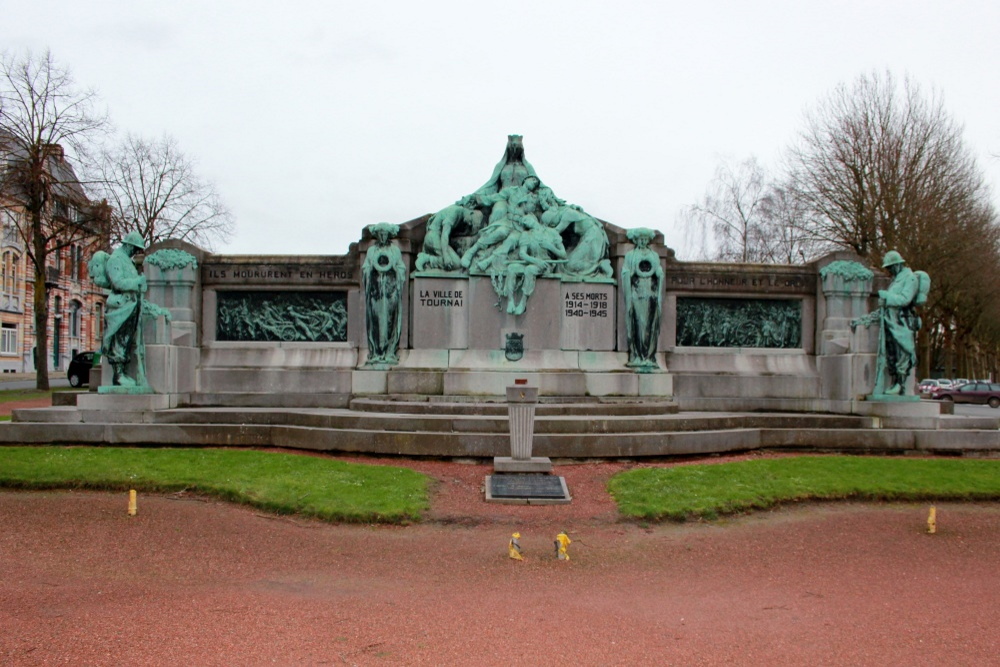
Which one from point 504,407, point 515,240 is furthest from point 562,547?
point 515,240

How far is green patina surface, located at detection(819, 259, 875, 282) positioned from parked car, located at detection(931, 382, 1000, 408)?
30.2 metres

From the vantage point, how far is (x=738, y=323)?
57.0 feet

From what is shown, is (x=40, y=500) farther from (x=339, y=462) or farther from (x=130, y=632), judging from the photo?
(x=130, y=632)

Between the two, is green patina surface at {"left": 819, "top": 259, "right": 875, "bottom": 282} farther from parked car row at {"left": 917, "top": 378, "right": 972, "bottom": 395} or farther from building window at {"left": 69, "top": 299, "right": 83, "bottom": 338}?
building window at {"left": 69, "top": 299, "right": 83, "bottom": 338}

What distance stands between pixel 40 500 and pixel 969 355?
199ft

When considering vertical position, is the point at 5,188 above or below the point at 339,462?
above

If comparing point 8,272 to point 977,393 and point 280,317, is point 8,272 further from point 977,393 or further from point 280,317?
point 977,393

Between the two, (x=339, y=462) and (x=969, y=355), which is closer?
(x=339, y=462)

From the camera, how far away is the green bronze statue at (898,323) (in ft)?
49.6

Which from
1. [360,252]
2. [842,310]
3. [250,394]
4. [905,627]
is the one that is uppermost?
[360,252]

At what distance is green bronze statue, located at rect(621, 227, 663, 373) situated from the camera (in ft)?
53.9

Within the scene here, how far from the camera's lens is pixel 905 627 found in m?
6.39

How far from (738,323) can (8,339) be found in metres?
57.7

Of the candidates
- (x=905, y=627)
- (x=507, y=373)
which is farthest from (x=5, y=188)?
(x=905, y=627)
